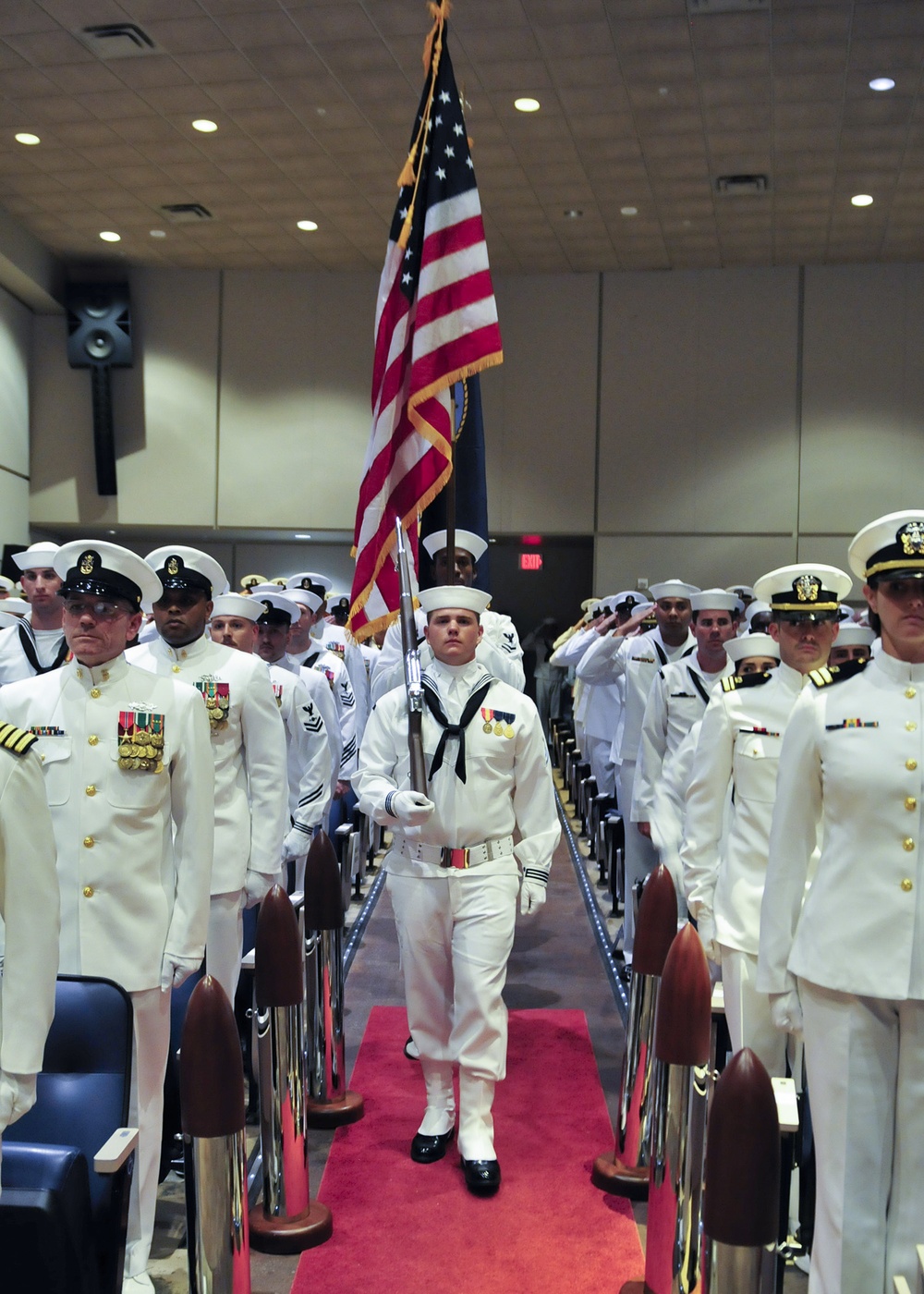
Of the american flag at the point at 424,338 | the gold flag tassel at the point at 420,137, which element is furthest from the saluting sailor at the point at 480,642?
the gold flag tassel at the point at 420,137

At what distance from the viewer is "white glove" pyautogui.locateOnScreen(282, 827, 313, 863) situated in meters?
5.14

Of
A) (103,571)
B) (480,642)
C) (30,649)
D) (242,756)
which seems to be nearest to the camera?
(103,571)

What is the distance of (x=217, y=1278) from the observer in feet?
7.86

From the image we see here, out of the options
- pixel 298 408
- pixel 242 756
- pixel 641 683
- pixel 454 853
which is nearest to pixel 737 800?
pixel 454 853

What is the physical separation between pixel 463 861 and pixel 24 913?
76.3 inches

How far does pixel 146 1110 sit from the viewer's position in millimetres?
3006

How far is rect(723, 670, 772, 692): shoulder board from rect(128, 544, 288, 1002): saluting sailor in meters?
1.46

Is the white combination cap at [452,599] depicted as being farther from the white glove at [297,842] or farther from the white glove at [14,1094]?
the white glove at [14,1094]

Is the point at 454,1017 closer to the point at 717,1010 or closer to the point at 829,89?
the point at 717,1010

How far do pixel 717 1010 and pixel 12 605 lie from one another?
5433 mm

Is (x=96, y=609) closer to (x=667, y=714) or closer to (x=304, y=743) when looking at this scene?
(x=304, y=743)

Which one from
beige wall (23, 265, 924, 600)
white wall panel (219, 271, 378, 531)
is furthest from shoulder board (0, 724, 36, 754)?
white wall panel (219, 271, 378, 531)

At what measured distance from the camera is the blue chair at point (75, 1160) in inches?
74.9

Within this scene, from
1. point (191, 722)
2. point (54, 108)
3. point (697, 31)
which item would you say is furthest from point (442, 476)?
point (54, 108)
